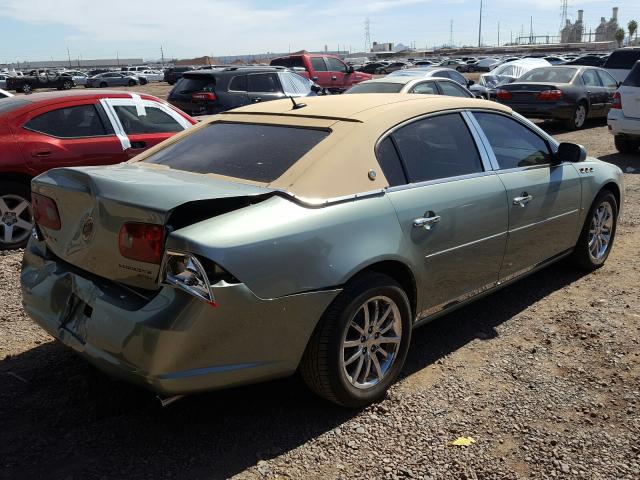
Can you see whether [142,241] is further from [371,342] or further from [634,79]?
[634,79]

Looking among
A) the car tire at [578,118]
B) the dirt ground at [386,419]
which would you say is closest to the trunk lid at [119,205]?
the dirt ground at [386,419]

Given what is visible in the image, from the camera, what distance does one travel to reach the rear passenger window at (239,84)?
1222cm

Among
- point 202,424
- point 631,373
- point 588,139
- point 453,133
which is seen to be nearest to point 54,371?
point 202,424

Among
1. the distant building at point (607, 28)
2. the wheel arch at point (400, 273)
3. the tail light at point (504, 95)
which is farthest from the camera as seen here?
the distant building at point (607, 28)

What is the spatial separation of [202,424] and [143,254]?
0.99 meters

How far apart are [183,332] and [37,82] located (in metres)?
48.0

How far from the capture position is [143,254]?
2.78 metres

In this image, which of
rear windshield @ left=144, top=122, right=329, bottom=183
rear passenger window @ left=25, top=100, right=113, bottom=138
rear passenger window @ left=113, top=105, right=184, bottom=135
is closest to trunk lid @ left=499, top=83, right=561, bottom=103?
rear passenger window @ left=113, top=105, right=184, bottom=135

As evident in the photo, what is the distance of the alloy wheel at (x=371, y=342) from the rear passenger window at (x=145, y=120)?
452 centimetres

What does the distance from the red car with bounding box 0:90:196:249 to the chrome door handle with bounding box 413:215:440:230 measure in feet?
14.0

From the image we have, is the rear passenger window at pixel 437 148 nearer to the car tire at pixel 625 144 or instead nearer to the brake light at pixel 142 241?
the brake light at pixel 142 241

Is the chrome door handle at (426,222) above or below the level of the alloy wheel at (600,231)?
above

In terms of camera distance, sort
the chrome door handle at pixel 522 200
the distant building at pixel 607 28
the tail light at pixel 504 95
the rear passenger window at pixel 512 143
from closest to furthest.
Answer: the chrome door handle at pixel 522 200, the rear passenger window at pixel 512 143, the tail light at pixel 504 95, the distant building at pixel 607 28

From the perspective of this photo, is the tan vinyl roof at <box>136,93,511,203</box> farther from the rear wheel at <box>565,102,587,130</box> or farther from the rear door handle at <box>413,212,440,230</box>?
the rear wheel at <box>565,102,587,130</box>
